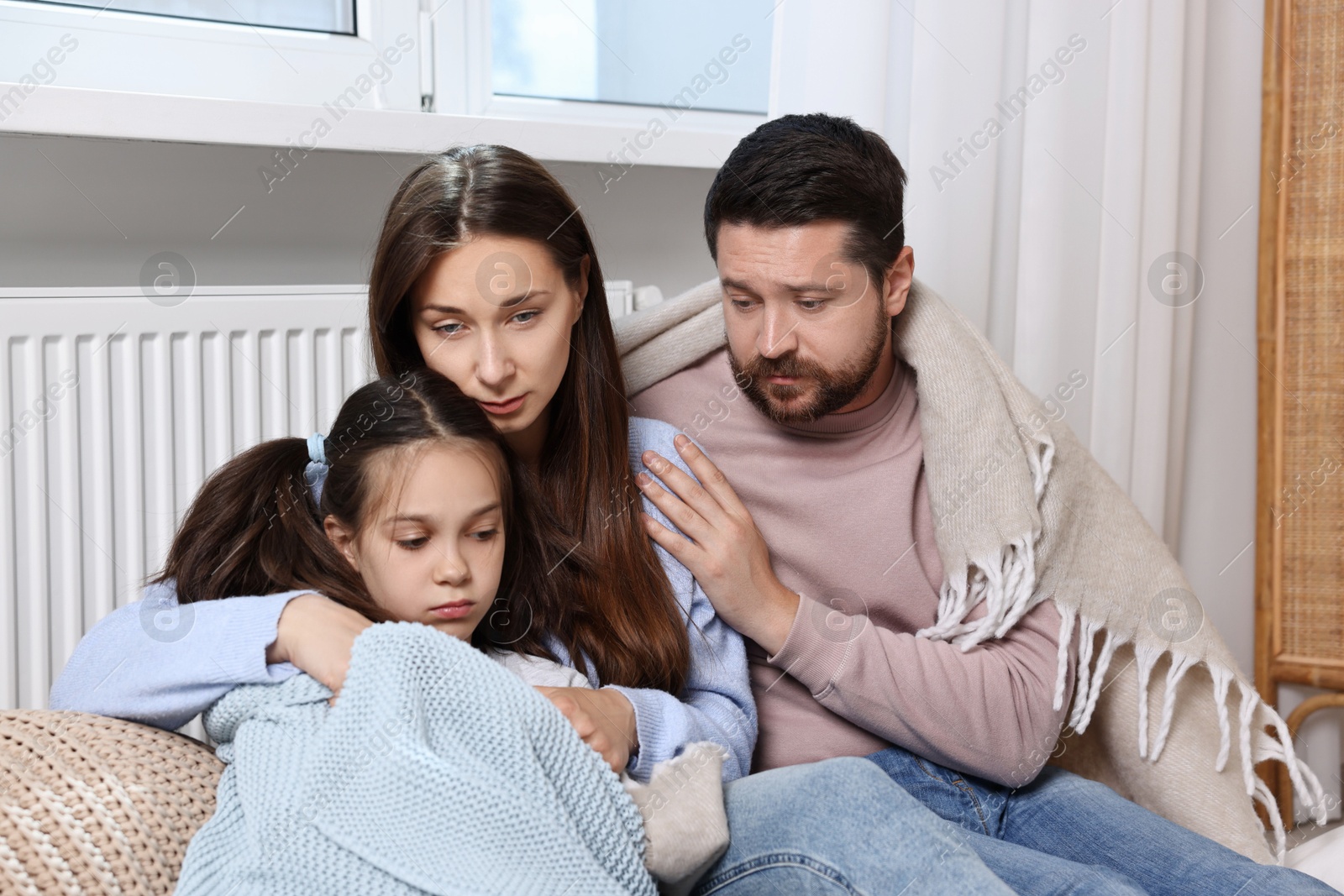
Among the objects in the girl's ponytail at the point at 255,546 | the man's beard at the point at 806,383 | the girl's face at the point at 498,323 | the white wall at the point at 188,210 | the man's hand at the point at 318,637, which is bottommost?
the man's hand at the point at 318,637

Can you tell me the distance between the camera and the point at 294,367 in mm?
1526

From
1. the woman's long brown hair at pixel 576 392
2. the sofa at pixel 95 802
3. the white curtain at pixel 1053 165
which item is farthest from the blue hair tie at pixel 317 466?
the white curtain at pixel 1053 165

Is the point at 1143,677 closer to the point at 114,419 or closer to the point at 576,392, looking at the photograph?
the point at 576,392

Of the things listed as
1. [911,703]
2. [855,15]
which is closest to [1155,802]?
[911,703]

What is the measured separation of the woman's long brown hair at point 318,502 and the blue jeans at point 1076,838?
1.48ft

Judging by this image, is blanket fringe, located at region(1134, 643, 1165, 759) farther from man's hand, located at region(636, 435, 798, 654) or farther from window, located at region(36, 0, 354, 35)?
window, located at region(36, 0, 354, 35)

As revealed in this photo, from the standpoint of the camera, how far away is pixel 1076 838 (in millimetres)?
1161

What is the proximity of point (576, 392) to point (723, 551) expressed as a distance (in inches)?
9.0

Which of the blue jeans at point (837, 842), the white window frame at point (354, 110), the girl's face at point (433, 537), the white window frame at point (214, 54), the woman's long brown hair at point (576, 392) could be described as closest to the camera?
the blue jeans at point (837, 842)

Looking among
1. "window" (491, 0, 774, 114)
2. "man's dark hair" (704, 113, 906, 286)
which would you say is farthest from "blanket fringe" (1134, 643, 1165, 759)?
"window" (491, 0, 774, 114)

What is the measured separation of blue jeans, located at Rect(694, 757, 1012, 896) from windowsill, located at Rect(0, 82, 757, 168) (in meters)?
0.92

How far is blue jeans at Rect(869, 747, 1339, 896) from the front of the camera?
102 centimetres

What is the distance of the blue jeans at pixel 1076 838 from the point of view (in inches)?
40.3

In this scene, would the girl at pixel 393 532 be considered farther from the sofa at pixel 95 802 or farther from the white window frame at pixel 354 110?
the white window frame at pixel 354 110
